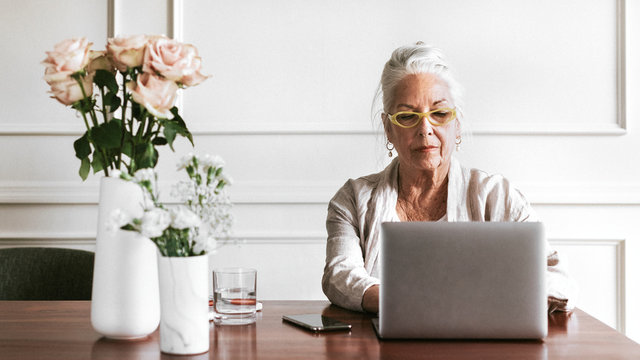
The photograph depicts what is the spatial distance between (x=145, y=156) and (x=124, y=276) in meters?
0.23

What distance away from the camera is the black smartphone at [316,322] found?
1.24m

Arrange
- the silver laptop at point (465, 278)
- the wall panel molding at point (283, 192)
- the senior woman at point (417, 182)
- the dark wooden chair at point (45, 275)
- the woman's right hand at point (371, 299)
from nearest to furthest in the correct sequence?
the silver laptop at point (465, 278) → the woman's right hand at point (371, 299) → the senior woman at point (417, 182) → the dark wooden chair at point (45, 275) → the wall panel molding at point (283, 192)

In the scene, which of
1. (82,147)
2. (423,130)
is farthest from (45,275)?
(423,130)

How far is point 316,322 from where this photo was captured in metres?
1.29

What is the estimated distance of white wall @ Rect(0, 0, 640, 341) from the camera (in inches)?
94.6

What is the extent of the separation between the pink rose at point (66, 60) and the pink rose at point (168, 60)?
12 centimetres

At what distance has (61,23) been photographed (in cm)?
246

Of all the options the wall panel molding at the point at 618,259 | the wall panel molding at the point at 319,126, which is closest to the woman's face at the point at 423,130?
the wall panel molding at the point at 319,126

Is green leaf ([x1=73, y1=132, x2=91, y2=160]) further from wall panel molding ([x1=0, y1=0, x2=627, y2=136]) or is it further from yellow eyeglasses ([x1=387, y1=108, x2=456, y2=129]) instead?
wall panel molding ([x1=0, y1=0, x2=627, y2=136])

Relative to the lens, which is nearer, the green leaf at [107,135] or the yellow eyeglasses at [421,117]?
the green leaf at [107,135]

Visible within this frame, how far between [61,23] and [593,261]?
2.31 metres

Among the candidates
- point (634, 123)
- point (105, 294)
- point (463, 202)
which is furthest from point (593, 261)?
point (105, 294)

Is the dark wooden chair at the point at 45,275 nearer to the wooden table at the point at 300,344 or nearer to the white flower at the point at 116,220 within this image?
the wooden table at the point at 300,344

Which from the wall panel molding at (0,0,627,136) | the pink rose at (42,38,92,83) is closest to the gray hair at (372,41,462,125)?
the wall panel molding at (0,0,627,136)
